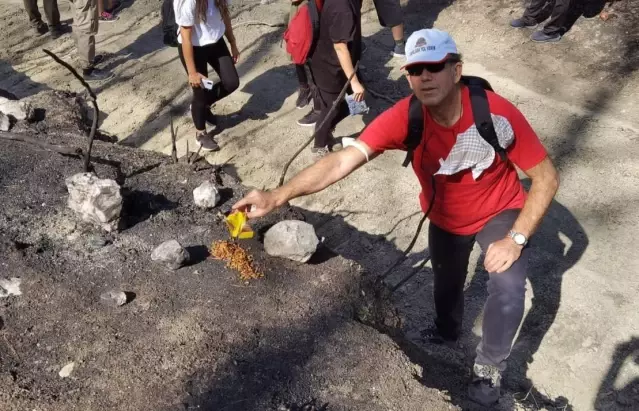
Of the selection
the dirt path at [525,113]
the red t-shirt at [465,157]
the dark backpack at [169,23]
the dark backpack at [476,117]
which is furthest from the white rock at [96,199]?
the dark backpack at [169,23]

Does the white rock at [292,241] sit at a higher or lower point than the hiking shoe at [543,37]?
higher

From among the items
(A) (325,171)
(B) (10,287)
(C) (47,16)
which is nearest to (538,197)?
(A) (325,171)

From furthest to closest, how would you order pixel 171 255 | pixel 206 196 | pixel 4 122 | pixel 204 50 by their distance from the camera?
1. pixel 204 50
2. pixel 4 122
3. pixel 206 196
4. pixel 171 255

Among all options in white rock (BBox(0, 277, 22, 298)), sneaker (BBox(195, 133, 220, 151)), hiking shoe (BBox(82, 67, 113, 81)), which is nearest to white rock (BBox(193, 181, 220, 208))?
white rock (BBox(0, 277, 22, 298))

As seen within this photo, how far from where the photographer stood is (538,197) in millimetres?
2922

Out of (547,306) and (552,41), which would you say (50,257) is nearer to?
(547,306)

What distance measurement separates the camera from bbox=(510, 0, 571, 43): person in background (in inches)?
285

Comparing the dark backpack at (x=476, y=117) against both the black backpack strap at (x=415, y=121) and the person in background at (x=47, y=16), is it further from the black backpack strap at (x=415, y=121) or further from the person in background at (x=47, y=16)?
the person in background at (x=47, y=16)

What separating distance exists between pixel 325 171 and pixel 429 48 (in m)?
0.79

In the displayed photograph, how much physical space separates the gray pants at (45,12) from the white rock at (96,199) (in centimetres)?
625

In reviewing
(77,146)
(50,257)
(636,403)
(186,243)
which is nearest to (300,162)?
(77,146)

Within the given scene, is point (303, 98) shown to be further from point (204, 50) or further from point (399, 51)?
point (399, 51)

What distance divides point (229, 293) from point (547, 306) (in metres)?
2.33

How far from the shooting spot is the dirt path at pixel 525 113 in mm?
4016
